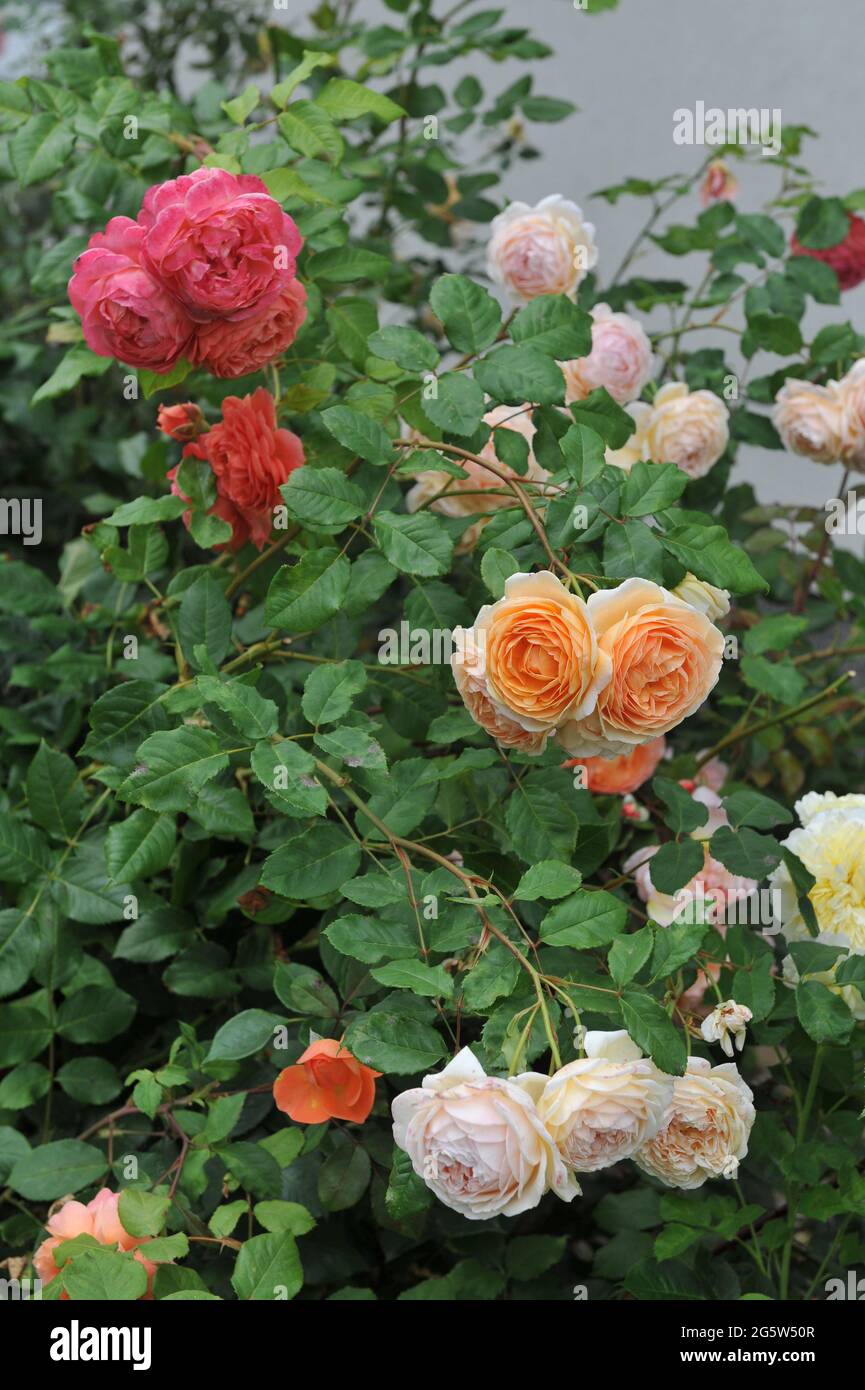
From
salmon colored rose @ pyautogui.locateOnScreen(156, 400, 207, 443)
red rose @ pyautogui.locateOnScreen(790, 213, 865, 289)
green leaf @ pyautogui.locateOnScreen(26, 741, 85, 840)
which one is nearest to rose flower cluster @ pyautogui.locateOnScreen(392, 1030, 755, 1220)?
green leaf @ pyautogui.locateOnScreen(26, 741, 85, 840)

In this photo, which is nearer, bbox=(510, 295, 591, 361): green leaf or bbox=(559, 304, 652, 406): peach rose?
bbox=(510, 295, 591, 361): green leaf

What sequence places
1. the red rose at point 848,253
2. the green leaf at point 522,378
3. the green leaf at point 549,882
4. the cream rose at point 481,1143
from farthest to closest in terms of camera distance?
the red rose at point 848,253 → the green leaf at point 522,378 → the green leaf at point 549,882 → the cream rose at point 481,1143

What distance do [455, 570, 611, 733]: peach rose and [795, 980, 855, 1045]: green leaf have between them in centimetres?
27

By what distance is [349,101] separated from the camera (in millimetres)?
1038

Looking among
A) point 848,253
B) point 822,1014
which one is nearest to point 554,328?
point 822,1014

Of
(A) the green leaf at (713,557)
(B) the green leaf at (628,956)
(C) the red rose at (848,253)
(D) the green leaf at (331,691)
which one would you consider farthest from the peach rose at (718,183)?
(B) the green leaf at (628,956)

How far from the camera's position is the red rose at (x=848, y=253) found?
53.4 inches

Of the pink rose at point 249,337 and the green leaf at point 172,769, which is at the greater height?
the pink rose at point 249,337

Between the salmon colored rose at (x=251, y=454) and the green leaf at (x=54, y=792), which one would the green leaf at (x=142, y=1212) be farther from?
the salmon colored rose at (x=251, y=454)

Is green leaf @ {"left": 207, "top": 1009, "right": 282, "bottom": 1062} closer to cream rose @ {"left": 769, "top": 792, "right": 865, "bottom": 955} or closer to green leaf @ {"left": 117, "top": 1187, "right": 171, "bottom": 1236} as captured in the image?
green leaf @ {"left": 117, "top": 1187, "right": 171, "bottom": 1236}

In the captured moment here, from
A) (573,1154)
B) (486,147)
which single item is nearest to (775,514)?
(573,1154)

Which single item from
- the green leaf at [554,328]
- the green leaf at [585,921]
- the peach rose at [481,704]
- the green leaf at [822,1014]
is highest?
the green leaf at [554,328]

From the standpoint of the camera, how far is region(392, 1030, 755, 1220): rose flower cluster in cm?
63
